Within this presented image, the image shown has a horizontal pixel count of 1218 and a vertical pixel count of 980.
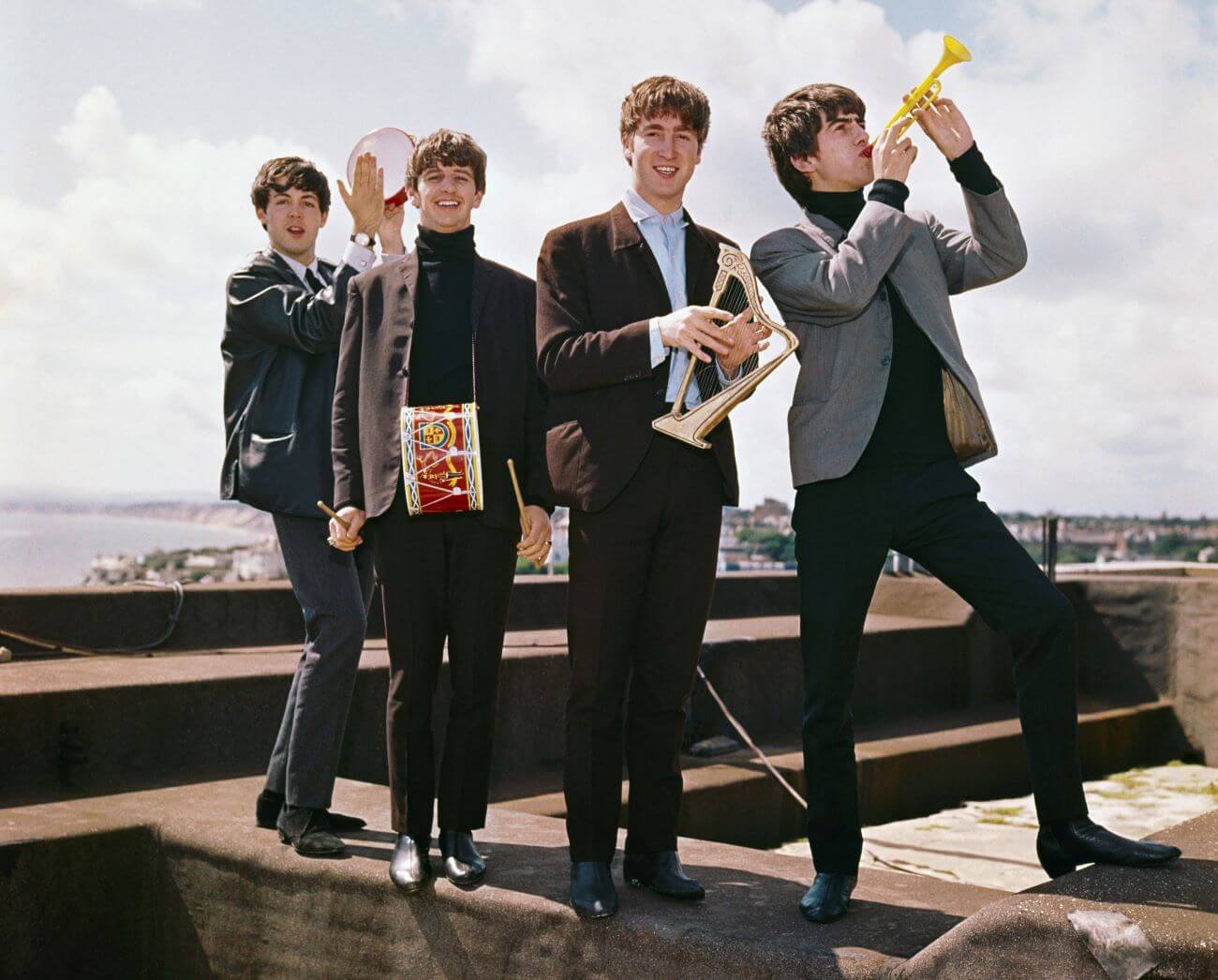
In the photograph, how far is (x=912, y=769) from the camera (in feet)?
22.8

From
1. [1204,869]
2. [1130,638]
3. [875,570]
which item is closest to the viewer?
[1204,869]

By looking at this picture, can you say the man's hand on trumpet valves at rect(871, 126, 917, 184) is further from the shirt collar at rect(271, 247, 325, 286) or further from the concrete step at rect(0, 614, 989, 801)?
the concrete step at rect(0, 614, 989, 801)

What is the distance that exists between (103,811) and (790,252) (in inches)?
103

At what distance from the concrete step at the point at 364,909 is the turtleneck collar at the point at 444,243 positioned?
4.91ft

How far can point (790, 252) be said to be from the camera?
314 cm

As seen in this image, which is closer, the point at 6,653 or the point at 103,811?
the point at 103,811

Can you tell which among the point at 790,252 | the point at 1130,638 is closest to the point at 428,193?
the point at 790,252

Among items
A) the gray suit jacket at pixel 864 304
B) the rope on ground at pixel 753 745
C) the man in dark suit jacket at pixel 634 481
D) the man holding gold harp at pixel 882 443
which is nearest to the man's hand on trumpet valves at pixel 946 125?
the man holding gold harp at pixel 882 443

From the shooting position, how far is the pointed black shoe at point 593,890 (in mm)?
3076

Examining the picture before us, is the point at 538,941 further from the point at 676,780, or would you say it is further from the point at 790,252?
the point at 790,252

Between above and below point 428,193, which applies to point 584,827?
below

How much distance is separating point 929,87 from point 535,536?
4.34 feet

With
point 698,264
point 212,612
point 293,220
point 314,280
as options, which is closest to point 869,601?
point 698,264

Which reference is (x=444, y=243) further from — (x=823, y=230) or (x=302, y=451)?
(x=823, y=230)
